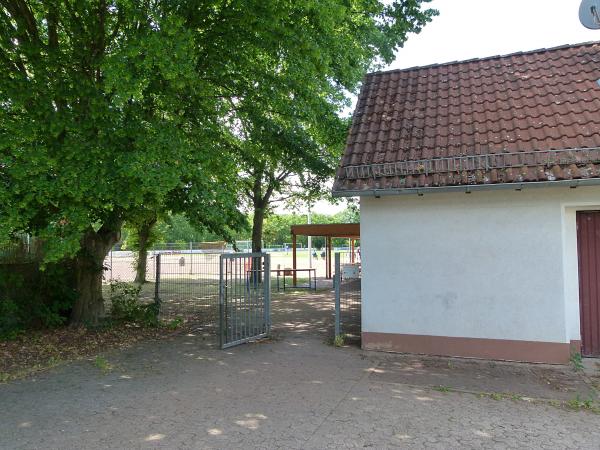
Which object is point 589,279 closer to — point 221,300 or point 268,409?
point 268,409

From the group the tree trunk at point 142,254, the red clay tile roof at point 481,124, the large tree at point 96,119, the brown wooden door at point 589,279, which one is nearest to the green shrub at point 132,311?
the large tree at point 96,119

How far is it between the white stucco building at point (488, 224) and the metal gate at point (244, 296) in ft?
7.37

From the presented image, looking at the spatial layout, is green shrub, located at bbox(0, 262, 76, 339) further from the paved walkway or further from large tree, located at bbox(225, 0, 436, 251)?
large tree, located at bbox(225, 0, 436, 251)

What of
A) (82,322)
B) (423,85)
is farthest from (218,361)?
(423,85)

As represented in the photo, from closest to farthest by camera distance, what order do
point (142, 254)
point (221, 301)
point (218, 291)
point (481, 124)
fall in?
point (481, 124) < point (221, 301) < point (218, 291) < point (142, 254)

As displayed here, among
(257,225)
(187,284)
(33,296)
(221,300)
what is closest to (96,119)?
(221,300)

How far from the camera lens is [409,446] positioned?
4.28m

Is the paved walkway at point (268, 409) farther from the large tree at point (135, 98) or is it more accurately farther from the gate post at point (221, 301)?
the large tree at point (135, 98)

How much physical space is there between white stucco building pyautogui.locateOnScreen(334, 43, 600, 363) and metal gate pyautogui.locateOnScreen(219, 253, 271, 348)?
225 cm

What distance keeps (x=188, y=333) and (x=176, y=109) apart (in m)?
4.65

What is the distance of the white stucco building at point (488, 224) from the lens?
6.96m

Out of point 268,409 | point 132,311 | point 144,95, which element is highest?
point 144,95

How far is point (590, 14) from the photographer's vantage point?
556 centimetres

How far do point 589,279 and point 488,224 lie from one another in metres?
1.78
